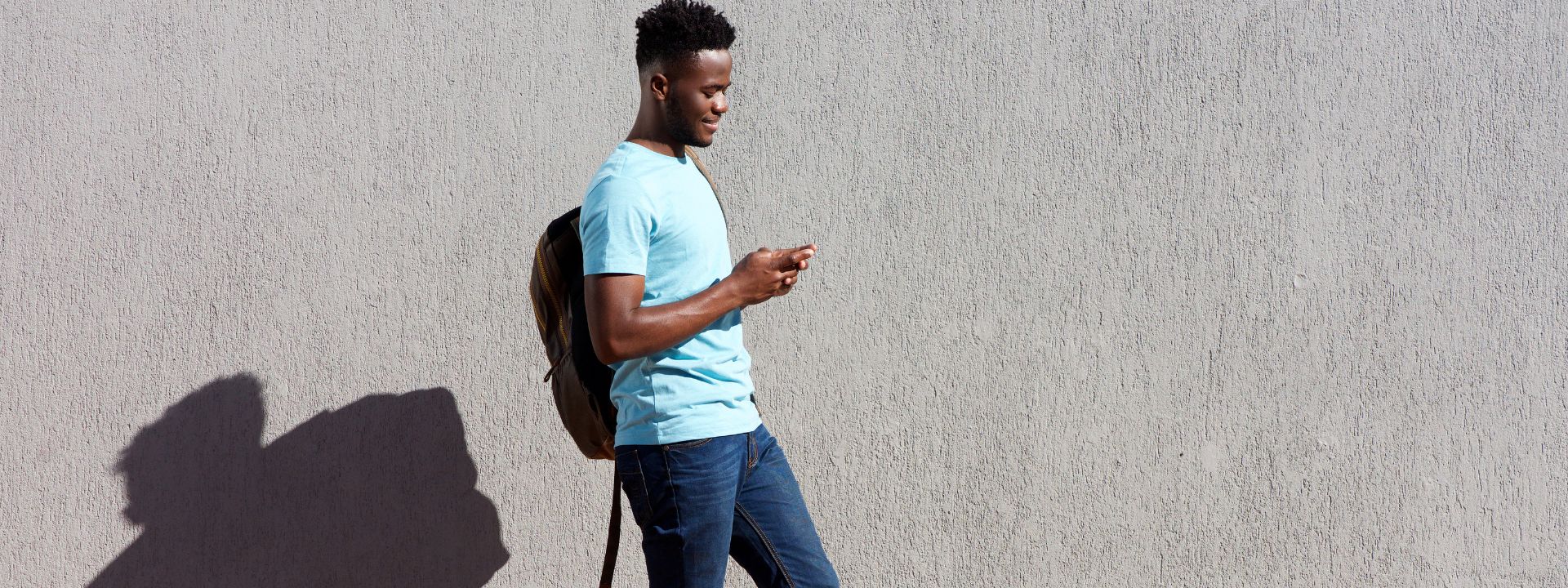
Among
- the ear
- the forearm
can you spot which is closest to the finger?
the forearm

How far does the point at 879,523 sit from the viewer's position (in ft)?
9.69

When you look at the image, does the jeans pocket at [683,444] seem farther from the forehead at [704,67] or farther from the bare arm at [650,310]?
the forehead at [704,67]

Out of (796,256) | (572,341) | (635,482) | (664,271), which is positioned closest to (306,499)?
(572,341)

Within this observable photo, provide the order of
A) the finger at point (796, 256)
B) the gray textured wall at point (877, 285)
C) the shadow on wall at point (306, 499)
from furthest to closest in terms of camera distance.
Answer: the shadow on wall at point (306, 499) < the gray textured wall at point (877, 285) < the finger at point (796, 256)

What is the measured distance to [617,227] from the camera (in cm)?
179

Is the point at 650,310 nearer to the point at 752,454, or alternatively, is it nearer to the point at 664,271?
the point at 664,271

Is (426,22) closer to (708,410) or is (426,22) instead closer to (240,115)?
(240,115)

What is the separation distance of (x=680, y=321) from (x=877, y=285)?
1183mm

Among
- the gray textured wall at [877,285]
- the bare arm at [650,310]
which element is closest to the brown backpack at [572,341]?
the bare arm at [650,310]

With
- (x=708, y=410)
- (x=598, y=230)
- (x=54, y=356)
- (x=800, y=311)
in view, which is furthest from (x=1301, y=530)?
(x=54, y=356)

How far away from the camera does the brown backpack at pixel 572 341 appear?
2.02 m

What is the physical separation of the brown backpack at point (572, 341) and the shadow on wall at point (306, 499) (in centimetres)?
106

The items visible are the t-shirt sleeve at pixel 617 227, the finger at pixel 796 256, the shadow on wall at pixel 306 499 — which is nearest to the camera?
the t-shirt sleeve at pixel 617 227

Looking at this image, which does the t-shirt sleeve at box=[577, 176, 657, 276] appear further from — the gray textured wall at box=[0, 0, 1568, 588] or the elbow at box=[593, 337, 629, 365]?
the gray textured wall at box=[0, 0, 1568, 588]
